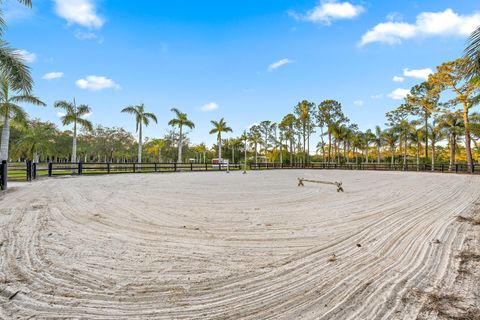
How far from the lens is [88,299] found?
6.35ft

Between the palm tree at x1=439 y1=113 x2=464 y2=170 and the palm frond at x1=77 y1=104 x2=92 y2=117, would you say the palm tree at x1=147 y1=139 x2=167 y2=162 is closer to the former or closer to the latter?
the palm frond at x1=77 y1=104 x2=92 y2=117

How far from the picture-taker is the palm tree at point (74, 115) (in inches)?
784

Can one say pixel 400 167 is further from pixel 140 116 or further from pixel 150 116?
pixel 140 116

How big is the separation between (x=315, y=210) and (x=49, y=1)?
13063mm

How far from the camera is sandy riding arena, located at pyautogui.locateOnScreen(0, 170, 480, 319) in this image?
182 cm

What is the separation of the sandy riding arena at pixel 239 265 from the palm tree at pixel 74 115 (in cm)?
1841

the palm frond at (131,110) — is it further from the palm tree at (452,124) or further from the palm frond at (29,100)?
the palm tree at (452,124)

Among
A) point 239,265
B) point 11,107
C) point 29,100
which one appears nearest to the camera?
point 239,265

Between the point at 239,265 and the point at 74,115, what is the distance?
23.8m

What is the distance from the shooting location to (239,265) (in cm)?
257

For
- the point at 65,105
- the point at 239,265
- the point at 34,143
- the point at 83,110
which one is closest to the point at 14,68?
the point at 239,265

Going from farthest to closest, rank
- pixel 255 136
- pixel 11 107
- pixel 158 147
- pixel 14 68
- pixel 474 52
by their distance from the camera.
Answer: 1. pixel 255 136
2. pixel 158 147
3. pixel 11 107
4. pixel 14 68
5. pixel 474 52

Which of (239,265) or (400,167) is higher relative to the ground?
(400,167)

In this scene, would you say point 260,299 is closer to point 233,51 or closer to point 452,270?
point 452,270
